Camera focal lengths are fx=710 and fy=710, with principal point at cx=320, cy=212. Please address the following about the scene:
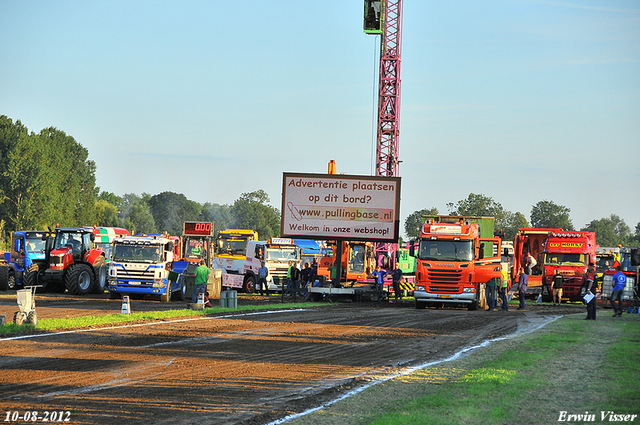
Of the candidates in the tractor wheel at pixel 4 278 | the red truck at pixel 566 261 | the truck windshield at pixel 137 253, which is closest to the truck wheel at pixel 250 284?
the truck windshield at pixel 137 253

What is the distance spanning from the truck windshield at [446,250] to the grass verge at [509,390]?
13634 millimetres

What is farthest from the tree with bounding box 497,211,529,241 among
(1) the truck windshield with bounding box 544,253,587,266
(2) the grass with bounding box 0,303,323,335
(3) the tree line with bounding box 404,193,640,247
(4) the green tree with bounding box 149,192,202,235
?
(2) the grass with bounding box 0,303,323,335

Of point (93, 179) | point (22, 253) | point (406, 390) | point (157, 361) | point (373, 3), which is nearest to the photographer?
point (406, 390)

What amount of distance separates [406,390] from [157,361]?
504 cm

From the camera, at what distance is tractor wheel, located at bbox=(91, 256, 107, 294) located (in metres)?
33.8

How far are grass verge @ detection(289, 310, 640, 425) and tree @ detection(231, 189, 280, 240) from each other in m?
Answer: 147

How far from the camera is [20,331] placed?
56.2 ft

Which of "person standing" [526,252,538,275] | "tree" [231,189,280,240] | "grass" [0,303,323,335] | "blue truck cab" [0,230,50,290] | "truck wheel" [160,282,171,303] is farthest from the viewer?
"tree" [231,189,280,240]

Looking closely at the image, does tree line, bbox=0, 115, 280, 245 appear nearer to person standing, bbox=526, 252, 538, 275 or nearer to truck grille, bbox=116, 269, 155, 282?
truck grille, bbox=116, 269, 155, 282

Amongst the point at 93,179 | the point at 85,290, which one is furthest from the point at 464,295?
the point at 93,179

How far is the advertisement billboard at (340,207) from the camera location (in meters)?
34.2

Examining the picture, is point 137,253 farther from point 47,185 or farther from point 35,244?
point 47,185

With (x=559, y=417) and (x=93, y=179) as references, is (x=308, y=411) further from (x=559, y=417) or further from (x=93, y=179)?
(x=93, y=179)

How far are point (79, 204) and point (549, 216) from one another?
93.5 meters
